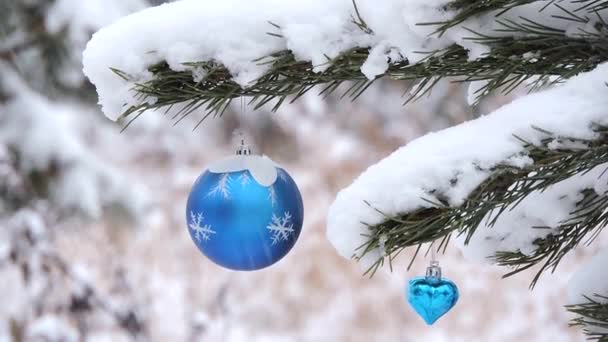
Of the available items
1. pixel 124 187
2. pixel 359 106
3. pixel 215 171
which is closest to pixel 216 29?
pixel 215 171

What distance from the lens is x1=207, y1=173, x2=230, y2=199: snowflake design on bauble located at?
1.57 feet

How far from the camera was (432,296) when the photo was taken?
45 centimetres

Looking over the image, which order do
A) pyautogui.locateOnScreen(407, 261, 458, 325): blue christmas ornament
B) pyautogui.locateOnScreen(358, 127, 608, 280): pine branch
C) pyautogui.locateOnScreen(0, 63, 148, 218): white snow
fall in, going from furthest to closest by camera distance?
pyautogui.locateOnScreen(0, 63, 148, 218): white snow, pyautogui.locateOnScreen(407, 261, 458, 325): blue christmas ornament, pyautogui.locateOnScreen(358, 127, 608, 280): pine branch

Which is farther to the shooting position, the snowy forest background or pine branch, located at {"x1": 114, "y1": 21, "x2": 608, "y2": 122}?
the snowy forest background

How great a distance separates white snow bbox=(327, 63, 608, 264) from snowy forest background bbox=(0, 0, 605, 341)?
3.04 ft

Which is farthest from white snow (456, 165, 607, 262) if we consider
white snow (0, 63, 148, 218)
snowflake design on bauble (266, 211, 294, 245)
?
white snow (0, 63, 148, 218)

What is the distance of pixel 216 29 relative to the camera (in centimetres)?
39

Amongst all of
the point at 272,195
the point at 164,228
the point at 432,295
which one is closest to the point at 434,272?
the point at 432,295

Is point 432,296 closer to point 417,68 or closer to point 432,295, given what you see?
point 432,295

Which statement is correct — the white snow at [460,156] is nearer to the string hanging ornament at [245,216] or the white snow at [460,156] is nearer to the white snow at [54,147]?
the string hanging ornament at [245,216]

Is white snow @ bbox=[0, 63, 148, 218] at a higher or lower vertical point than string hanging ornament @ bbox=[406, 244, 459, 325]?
lower

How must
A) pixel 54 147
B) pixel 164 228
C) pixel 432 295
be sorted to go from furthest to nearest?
pixel 164 228 → pixel 54 147 → pixel 432 295

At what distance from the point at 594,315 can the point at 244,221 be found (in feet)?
0.74

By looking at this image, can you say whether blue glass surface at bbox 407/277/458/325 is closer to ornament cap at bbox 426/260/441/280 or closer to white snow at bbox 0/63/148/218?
ornament cap at bbox 426/260/441/280
